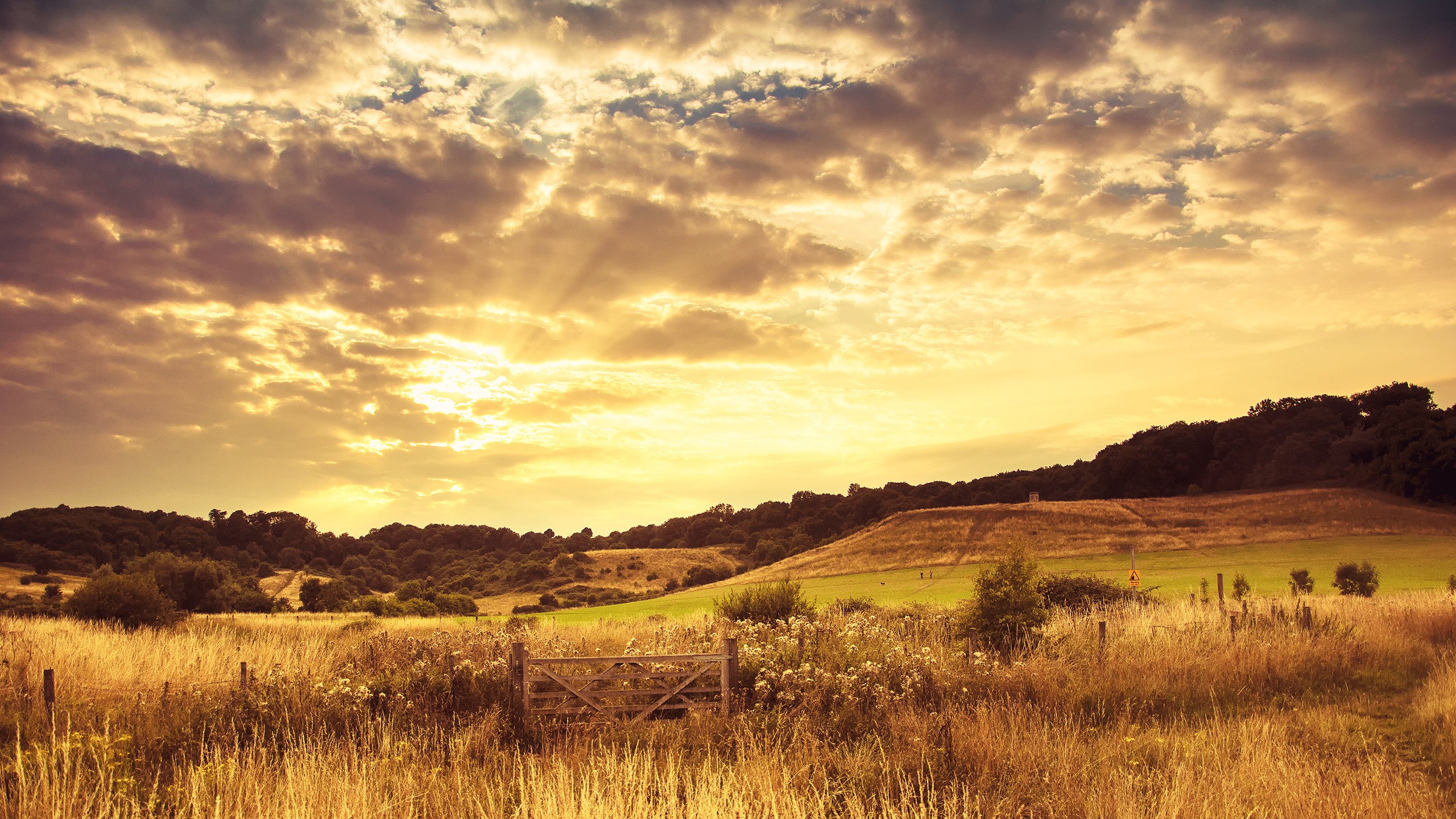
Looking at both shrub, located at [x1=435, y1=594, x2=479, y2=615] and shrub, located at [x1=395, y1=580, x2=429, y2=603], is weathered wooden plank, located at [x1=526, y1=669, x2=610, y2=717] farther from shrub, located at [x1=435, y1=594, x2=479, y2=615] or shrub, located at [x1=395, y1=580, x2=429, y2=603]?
shrub, located at [x1=395, y1=580, x2=429, y2=603]

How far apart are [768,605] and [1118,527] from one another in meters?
45.1

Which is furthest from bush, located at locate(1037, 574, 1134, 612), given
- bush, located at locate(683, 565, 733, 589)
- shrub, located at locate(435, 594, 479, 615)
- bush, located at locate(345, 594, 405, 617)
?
bush, located at locate(683, 565, 733, 589)

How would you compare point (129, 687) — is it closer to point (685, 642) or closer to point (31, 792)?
point (31, 792)

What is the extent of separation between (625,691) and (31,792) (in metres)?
8.93

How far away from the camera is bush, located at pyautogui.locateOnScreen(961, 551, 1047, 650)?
20.8 meters

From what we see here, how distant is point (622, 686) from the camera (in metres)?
15.6

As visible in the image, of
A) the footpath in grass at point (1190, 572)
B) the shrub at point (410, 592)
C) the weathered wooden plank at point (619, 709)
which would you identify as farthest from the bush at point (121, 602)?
the shrub at point (410, 592)

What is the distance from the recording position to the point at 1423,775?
9.77 meters

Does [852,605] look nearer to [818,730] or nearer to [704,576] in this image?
[818,730]

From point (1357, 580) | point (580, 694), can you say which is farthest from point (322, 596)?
point (1357, 580)

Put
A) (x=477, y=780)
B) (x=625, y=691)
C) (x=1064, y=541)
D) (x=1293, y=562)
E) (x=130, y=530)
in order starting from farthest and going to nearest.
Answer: (x=130, y=530), (x=1064, y=541), (x=1293, y=562), (x=625, y=691), (x=477, y=780)

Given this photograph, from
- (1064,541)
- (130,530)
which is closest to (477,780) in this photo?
(1064,541)

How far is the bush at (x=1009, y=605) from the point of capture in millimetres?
20844

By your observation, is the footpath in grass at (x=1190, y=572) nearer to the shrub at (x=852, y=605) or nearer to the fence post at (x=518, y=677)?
the shrub at (x=852, y=605)
